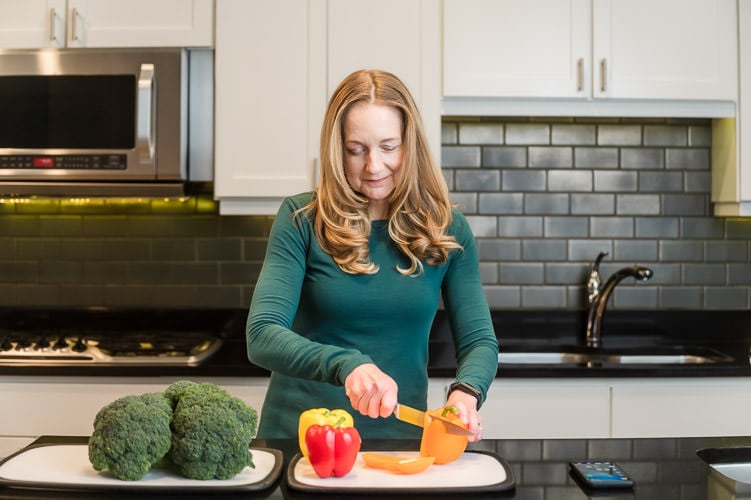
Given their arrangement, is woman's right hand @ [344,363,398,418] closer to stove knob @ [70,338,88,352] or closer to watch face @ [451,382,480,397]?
watch face @ [451,382,480,397]

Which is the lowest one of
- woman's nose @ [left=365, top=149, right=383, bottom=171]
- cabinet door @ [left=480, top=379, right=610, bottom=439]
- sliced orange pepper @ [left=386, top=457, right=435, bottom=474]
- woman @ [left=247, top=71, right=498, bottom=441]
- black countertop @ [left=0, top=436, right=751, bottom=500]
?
cabinet door @ [left=480, top=379, right=610, bottom=439]

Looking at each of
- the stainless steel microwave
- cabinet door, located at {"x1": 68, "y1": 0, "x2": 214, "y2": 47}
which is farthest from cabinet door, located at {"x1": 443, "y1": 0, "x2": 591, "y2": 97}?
the stainless steel microwave

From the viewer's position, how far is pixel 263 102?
2.94 metres

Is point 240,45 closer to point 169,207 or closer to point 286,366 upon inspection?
point 169,207

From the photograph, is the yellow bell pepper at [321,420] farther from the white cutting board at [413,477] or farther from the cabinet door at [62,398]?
the cabinet door at [62,398]

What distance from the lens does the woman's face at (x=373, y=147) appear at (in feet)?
5.87

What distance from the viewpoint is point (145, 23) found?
9.62 feet

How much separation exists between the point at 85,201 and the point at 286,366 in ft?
6.41

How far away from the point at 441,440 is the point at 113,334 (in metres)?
2.09

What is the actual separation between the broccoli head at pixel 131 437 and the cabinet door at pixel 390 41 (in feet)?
5.80

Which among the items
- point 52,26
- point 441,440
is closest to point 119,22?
point 52,26

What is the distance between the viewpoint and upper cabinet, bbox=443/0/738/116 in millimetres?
2938

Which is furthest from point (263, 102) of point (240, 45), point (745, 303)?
point (745, 303)

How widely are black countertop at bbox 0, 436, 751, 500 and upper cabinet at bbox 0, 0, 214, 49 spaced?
5.48ft
